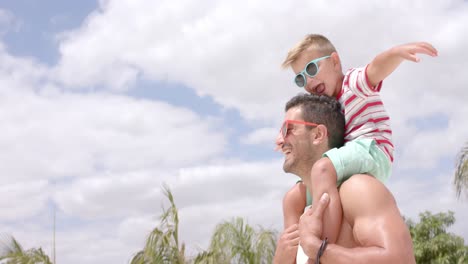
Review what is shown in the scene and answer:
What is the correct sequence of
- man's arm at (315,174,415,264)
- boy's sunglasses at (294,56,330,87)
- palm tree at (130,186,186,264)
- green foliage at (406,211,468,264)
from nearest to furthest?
1. man's arm at (315,174,415,264)
2. boy's sunglasses at (294,56,330,87)
3. palm tree at (130,186,186,264)
4. green foliage at (406,211,468,264)

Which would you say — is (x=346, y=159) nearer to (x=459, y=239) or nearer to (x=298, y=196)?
(x=298, y=196)

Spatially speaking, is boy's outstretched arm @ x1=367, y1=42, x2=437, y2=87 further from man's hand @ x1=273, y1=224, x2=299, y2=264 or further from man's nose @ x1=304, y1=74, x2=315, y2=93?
man's hand @ x1=273, y1=224, x2=299, y2=264

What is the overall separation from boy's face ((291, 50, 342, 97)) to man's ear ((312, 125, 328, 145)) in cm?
34

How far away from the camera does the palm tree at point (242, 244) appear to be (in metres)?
14.1

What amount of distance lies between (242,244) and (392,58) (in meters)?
10.4

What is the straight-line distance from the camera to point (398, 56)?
4.49m

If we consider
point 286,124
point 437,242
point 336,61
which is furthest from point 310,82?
point 437,242

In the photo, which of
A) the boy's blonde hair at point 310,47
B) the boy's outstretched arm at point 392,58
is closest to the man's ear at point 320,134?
the boy's outstretched arm at point 392,58

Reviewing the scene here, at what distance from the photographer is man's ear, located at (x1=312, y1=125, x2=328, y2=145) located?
4.92 meters

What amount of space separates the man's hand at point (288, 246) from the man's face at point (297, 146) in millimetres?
427

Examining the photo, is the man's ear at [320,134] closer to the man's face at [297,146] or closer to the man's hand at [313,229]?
the man's face at [297,146]

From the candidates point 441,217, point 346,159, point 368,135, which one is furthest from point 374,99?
point 441,217

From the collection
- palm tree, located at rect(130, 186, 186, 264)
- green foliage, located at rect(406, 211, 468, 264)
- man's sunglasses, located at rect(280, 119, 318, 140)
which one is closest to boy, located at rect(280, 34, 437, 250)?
man's sunglasses, located at rect(280, 119, 318, 140)

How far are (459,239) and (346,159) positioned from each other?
86.8 ft
